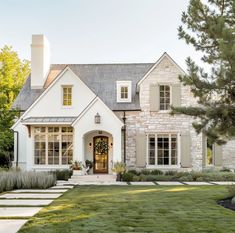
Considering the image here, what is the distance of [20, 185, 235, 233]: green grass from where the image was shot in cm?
717

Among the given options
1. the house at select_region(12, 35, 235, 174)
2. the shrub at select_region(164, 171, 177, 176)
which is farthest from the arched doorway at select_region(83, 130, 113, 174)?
the shrub at select_region(164, 171, 177, 176)

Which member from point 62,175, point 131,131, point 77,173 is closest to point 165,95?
point 131,131

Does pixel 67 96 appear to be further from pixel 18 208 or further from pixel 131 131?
pixel 18 208

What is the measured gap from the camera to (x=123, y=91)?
78.0ft

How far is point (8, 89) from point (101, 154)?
357 inches

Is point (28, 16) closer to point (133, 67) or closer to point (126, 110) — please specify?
point (126, 110)

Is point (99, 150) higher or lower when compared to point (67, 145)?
lower

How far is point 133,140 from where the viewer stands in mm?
22969

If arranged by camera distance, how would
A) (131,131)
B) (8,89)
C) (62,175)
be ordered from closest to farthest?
(62,175) < (131,131) < (8,89)

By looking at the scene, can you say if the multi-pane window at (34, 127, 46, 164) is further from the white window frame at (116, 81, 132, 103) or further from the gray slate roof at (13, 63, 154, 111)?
the white window frame at (116, 81, 132, 103)

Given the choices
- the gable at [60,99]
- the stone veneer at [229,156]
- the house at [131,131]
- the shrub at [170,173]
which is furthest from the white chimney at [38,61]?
the stone veneer at [229,156]

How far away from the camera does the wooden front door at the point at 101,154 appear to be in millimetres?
22859

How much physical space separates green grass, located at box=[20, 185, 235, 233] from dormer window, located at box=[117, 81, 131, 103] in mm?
12148

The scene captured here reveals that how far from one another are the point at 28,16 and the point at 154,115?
9652 mm
